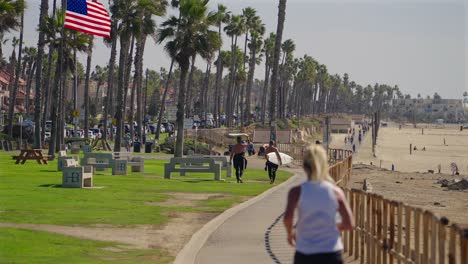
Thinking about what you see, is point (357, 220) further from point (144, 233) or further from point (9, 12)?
point (9, 12)

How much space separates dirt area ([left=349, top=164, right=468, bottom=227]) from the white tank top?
19.2 m

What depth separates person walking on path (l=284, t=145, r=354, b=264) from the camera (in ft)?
26.4

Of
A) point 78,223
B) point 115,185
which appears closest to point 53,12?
point 115,185

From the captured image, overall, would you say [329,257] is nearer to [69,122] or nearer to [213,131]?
[213,131]

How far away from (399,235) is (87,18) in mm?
27774

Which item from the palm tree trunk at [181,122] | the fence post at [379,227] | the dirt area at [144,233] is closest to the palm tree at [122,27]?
the palm tree trunk at [181,122]

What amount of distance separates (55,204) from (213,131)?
6387 centimetres

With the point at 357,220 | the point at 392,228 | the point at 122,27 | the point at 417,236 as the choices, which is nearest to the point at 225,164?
the point at 122,27

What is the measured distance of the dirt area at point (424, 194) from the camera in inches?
1305

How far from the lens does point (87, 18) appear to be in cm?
3744

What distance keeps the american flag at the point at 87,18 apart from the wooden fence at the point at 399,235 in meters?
23.3

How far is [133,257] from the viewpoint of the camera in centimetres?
1417

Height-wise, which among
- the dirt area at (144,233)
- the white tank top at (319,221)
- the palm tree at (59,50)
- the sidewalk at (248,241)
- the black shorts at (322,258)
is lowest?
the dirt area at (144,233)

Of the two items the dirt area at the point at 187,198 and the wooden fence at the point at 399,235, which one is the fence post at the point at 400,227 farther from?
the dirt area at the point at 187,198
